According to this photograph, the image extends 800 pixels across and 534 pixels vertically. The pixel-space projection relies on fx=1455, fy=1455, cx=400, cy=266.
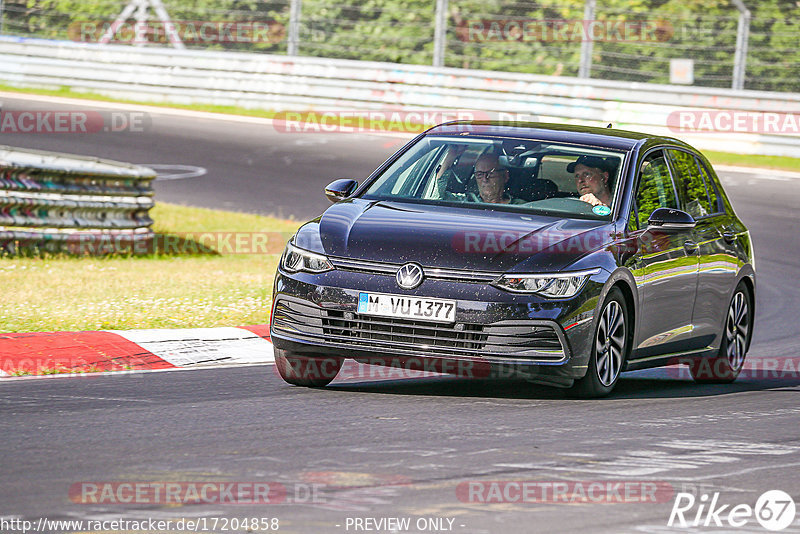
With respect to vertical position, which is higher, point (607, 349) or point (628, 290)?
point (628, 290)

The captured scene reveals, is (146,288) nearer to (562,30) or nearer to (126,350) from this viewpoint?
(126,350)

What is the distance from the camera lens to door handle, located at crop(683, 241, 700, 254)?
945 centimetres

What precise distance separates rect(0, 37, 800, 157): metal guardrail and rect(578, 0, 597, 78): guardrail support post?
0.39 m

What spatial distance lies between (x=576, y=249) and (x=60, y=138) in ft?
54.6

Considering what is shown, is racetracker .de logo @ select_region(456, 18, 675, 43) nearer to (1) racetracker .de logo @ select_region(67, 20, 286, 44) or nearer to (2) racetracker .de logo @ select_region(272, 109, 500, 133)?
(2) racetracker .de logo @ select_region(272, 109, 500, 133)

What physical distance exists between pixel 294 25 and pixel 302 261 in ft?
65.4

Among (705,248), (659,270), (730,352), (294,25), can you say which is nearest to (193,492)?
(659,270)

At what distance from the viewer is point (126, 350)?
9.62 m

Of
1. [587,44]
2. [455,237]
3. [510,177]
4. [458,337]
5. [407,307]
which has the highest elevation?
[587,44]

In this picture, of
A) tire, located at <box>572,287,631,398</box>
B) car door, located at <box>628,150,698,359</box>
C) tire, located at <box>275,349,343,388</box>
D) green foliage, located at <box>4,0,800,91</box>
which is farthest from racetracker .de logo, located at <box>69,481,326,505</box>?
green foliage, located at <box>4,0,800,91</box>

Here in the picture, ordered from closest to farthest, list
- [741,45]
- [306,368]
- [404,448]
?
[404,448] < [306,368] < [741,45]

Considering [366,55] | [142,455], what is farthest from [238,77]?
Result: [142,455]

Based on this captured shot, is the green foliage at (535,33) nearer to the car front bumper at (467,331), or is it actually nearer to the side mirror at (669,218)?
the side mirror at (669,218)

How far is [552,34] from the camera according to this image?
26531 mm
